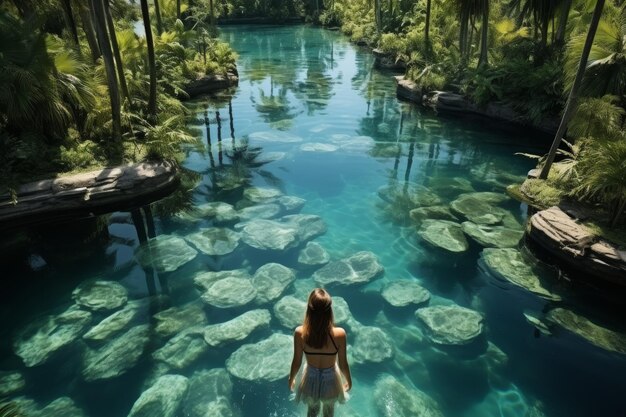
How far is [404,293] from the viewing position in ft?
25.5

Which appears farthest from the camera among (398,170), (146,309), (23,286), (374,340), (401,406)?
(398,170)

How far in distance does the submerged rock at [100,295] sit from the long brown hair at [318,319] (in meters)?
5.35

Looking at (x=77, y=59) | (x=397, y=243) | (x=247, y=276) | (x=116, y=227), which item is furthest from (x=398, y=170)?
(x=77, y=59)

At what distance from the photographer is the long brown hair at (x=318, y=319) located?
3225 mm

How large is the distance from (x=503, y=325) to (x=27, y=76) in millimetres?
11489

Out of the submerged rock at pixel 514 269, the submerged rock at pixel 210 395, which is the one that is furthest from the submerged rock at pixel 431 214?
the submerged rock at pixel 210 395

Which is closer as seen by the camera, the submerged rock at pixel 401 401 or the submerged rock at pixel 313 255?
the submerged rock at pixel 401 401

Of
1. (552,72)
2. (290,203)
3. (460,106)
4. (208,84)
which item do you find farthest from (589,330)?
(208,84)

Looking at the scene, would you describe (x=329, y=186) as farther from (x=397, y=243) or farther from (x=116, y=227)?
(x=116, y=227)

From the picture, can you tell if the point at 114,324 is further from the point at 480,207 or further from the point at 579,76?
the point at 579,76

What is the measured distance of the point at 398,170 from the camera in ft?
44.5

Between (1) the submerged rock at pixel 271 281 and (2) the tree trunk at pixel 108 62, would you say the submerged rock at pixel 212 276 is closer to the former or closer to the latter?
(1) the submerged rock at pixel 271 281

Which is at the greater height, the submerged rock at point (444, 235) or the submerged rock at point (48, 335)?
the submerged rock at point (444, 235)

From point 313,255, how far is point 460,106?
1381 centimetres
